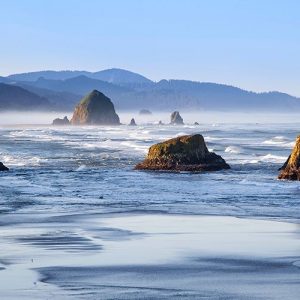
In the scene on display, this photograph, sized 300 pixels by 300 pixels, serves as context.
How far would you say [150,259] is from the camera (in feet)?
57.7

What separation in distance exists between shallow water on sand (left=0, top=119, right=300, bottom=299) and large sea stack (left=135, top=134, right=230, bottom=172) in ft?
17.3

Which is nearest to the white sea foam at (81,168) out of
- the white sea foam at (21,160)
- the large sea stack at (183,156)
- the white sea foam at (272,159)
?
the large sea stack at (183,156)

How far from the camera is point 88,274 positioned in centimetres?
1592

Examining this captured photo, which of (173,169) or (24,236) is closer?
(24,236)

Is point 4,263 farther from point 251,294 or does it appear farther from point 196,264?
point 251,294

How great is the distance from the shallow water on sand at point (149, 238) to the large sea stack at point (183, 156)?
527cm

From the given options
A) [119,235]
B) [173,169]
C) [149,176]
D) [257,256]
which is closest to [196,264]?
[257,256]

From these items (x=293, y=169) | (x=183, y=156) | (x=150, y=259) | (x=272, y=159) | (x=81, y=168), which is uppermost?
(x=183, y=156)

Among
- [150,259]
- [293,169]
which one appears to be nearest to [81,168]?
[293,169]

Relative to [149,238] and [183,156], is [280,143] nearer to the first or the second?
[183,156]

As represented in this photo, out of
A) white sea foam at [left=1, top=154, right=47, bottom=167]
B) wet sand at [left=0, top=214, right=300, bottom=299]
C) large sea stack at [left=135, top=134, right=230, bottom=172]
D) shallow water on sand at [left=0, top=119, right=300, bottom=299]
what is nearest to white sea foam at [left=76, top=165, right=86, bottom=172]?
large sea stack at [left=135, top=134, right=230, bottom=172]

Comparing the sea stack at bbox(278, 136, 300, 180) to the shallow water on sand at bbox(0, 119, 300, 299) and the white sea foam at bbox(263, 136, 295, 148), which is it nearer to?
the shallow water on sand at bbox(0, 119, 300, 299)

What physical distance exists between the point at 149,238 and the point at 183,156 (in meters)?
26.8

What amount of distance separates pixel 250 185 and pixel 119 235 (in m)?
17.3
